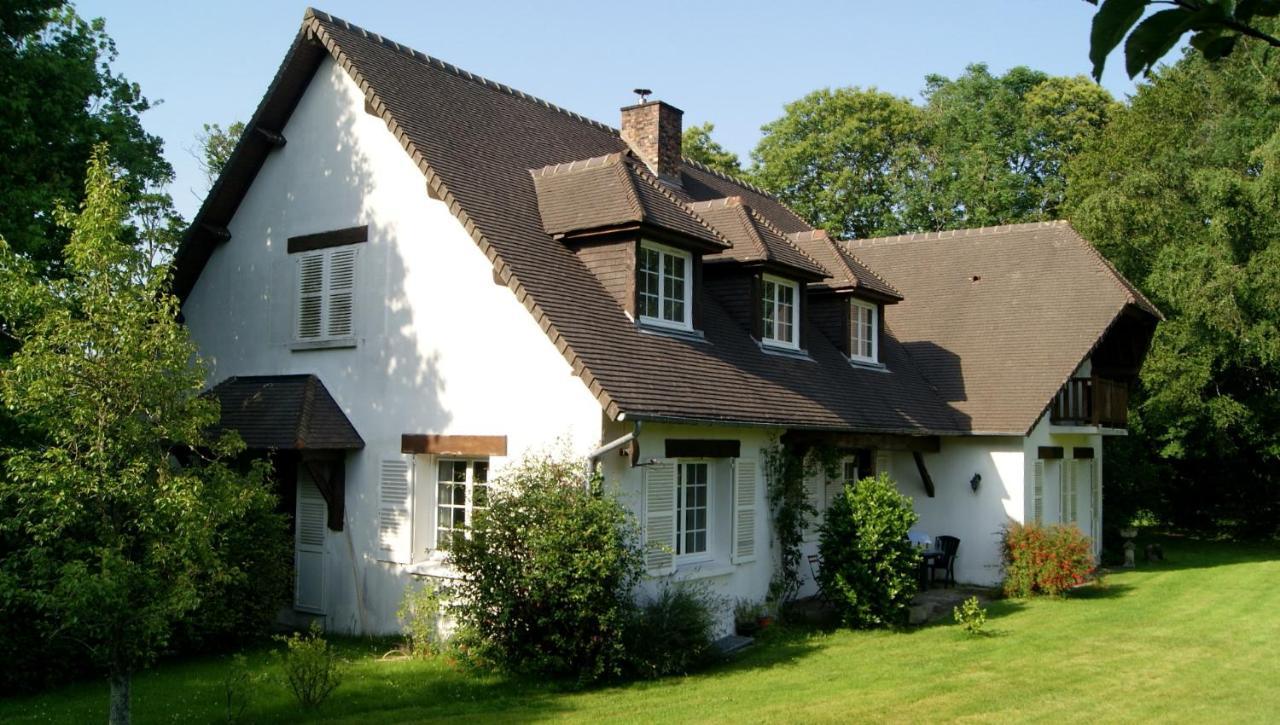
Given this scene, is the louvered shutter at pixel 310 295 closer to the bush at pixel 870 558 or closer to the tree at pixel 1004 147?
the bush at pixel 870 558

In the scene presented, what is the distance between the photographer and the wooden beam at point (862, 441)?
15336mm

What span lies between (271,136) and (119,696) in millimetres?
9092

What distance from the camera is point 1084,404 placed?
20.9m

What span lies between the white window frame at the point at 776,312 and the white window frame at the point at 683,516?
2.83m

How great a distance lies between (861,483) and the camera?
47.9 ft

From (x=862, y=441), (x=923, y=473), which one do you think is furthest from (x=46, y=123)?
(x=923, y=473)

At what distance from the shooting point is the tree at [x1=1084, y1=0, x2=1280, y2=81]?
6.36ft

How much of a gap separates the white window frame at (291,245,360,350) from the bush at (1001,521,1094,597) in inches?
452

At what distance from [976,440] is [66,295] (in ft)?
51.0

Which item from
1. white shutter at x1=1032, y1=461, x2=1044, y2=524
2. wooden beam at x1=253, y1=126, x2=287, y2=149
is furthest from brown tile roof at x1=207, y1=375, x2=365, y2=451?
white shutter at x1=1032, y1=461, x2=1044, y2=524

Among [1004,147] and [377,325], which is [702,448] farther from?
[1004,147]

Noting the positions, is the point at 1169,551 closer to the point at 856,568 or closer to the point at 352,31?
the point at 856,568

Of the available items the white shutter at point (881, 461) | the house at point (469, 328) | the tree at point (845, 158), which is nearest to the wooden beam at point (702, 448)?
the house at point (469, 328)

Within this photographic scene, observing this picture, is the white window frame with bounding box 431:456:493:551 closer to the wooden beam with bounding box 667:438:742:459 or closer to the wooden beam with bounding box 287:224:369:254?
the wooden beam with bounding box 667:438:742:459
